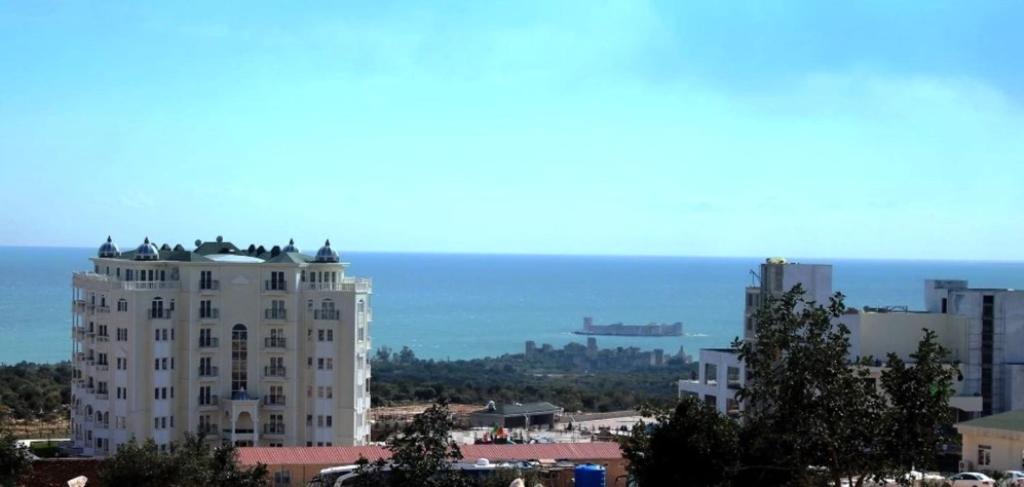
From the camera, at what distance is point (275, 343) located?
50156mm

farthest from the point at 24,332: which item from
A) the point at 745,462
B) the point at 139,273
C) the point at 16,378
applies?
the point at 745,462

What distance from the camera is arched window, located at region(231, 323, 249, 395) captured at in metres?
49.9

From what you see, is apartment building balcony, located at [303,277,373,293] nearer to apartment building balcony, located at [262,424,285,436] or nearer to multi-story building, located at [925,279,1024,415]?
apartment building balcony, located at [262,424,285,436]

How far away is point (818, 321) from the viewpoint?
1753cm

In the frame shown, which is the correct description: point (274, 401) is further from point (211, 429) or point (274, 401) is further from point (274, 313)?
point (274, 313)

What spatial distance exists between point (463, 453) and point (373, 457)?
7.89ft

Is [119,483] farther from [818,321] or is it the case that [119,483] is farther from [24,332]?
[24,332]

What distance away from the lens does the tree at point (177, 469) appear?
28741 mm

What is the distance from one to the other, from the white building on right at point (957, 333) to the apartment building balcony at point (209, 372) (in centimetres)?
1749

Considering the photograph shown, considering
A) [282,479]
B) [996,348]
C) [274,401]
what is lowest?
[282,479]

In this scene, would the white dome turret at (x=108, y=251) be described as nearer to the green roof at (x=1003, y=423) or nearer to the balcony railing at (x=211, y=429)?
the balcony railing at (x=211, y=429)

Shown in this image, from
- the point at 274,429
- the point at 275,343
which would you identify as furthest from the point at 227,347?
the point at 274,429

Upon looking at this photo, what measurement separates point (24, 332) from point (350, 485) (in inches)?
6020

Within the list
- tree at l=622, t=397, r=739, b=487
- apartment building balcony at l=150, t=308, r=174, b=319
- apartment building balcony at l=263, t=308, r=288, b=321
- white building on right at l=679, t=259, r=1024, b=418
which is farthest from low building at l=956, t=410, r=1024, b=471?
apartment building balcony at l=150, t=308, r=174, b=319
